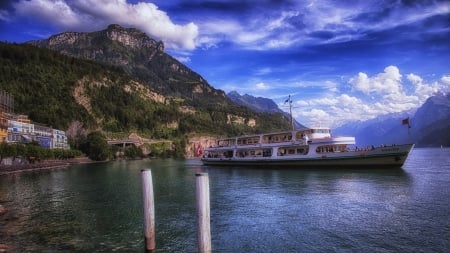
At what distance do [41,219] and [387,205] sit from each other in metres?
30.9

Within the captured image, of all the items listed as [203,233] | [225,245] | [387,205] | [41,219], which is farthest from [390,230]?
[41,219]

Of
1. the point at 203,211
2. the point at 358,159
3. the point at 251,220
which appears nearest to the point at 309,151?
the point at 358,159

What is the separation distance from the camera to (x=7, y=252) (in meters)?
20.3

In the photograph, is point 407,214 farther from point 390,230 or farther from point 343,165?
point 343,165

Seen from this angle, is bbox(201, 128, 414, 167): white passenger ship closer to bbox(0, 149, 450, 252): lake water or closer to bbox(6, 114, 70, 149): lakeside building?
bbox(0, 149, 450, 252): lake water

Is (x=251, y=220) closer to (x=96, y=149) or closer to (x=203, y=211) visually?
(x=203, y=211)

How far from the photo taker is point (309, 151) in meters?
76.8

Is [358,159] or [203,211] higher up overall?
[203,211]

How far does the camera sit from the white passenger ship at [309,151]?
68625mm

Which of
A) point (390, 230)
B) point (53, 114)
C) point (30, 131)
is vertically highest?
point (53, 114)

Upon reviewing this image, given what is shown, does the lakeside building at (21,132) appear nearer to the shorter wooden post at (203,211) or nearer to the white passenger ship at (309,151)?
the white passenger ship at (309,151)

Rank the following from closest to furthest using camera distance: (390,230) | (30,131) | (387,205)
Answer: (390,230) → (387,205) → (30,131)

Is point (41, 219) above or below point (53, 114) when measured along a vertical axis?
below

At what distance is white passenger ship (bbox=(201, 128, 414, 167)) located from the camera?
→ 225ft
